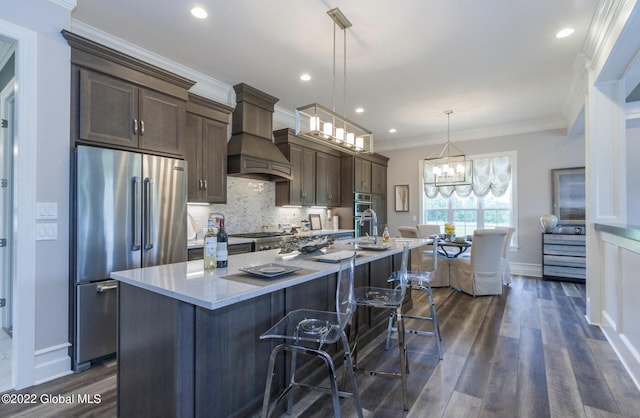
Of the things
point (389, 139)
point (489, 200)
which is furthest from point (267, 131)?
point (489, 200)

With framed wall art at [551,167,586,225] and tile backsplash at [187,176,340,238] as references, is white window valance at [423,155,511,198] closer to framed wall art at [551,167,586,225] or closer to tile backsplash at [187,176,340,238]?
framed wall art at [551,167,586,225]

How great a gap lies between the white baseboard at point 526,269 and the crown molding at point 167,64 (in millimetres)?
5908

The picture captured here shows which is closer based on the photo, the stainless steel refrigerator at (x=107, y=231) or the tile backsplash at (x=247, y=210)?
the stainless steel refrigerator at (x=107, y=231)

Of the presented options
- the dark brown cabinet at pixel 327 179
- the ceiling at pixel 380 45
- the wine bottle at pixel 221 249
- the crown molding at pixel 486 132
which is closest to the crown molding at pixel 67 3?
the ceiling at pixel 380 45

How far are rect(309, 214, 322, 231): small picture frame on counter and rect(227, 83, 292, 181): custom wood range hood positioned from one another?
55.8 inches

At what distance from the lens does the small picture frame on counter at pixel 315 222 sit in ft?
19.4

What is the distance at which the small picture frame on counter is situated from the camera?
5898 mm

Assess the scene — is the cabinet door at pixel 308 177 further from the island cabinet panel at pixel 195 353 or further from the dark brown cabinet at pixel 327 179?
the island cabinet panel at pixel 195 353

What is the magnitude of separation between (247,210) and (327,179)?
1.91 m

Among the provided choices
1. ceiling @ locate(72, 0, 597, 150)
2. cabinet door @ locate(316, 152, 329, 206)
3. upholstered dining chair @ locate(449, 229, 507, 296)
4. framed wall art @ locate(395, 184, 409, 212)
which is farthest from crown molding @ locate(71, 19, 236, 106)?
framed wall art @ locate(395, 184, 409, 212)

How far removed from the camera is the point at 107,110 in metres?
2.65

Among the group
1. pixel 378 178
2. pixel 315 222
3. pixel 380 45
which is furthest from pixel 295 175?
pixel 378 178

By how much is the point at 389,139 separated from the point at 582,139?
11.7 ft

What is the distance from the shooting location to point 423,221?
705 cm
